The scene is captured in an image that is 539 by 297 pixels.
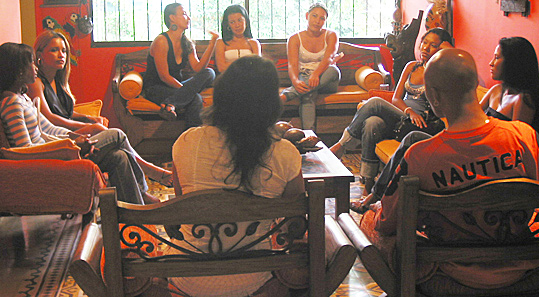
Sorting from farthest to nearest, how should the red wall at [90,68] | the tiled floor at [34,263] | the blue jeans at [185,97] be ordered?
the red wall at [90,68]
the blue jeans at [185,97]
the tiled floor at [34,263]

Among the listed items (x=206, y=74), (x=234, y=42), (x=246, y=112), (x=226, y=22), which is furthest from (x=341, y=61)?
(x=246, y=112)

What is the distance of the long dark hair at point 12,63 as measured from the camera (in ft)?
10.6

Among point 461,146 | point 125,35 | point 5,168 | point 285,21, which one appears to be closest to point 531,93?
point 461,146

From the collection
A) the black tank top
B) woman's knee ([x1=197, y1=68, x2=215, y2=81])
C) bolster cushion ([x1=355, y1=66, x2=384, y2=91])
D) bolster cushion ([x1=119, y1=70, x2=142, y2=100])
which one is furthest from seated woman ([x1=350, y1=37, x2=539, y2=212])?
bolster cushion ([x1=119, y1=70, x2=142, y2=100])

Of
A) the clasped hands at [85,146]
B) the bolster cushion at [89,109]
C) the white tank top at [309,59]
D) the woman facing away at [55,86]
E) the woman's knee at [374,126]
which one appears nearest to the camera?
the clasped hands at [85,146]

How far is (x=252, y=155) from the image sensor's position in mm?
1808

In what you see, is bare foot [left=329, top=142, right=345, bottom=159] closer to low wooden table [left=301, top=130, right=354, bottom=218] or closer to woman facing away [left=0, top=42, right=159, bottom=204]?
low wooden table [left=301, top=130, right=354, bottom=218]

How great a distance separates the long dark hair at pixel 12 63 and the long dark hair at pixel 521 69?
2634 mm

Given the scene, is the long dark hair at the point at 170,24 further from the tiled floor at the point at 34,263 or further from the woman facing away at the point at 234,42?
the tiled floor at the point at 34,263

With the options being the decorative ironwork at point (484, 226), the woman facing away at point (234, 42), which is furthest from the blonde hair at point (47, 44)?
the decorative ironwork at point (484, 226)

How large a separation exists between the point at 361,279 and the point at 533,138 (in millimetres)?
1318

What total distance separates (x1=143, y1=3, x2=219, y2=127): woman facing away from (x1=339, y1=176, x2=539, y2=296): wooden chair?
363 centimetres

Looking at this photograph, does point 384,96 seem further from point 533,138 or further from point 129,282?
point 129,282

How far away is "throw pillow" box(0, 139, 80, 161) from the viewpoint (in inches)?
119
